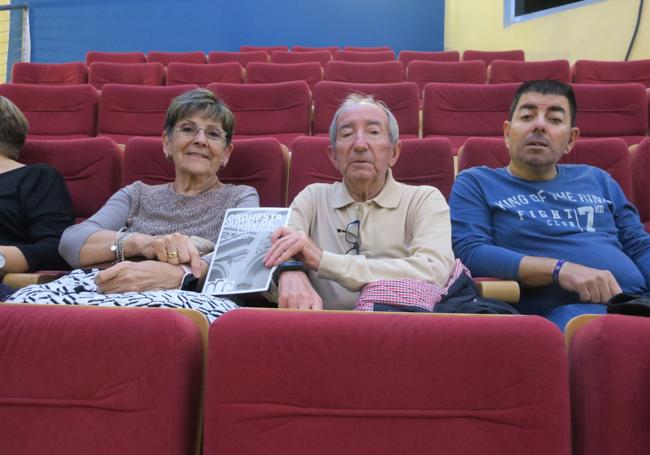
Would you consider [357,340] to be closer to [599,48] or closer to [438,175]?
[438,175]

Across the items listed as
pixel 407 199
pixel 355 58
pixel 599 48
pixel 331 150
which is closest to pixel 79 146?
pixel 331 150

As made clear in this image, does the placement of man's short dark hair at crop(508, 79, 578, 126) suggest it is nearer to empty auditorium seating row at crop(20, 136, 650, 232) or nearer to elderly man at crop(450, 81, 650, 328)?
elderly man at crop(450, 81, 650, 328)

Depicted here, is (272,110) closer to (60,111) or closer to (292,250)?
(60,111)

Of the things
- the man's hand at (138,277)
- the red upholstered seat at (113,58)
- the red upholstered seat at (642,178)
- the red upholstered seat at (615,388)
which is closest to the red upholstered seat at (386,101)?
the red upholstered seat at (642,178)

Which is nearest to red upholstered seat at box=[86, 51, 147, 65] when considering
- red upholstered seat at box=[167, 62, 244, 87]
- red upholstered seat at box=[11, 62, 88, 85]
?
red upholstered seat at box=[11, 62, 88, 85]

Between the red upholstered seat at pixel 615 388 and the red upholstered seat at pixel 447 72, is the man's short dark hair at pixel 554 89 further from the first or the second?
the red upholstered seat at pixel 447 72

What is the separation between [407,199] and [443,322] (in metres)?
0.38

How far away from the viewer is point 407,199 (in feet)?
2.67

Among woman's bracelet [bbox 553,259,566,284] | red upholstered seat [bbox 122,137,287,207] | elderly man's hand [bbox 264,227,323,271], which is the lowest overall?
woman's bracelet [bbox 553,259,566,284]

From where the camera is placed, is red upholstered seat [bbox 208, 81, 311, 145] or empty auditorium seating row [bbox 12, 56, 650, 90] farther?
empty auditorium seating row [bbox 12, 56, 650, 90]

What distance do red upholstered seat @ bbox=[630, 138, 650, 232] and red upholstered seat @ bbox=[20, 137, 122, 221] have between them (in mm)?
998

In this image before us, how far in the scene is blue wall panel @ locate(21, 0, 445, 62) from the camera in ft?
12.5

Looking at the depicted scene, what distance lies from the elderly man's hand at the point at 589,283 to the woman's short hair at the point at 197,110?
58 cm

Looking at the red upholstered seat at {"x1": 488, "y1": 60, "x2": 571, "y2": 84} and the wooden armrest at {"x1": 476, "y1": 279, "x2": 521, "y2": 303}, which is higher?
the red upholstered seat at {"x1": 488, "y1": 60, "x2": 571, "y2": 84}
